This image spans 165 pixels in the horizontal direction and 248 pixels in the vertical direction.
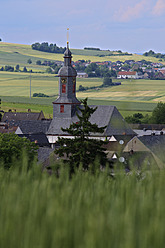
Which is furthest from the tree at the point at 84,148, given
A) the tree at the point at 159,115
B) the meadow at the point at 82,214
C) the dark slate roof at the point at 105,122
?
the tree at the point at 159,115

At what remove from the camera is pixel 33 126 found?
90.9 m

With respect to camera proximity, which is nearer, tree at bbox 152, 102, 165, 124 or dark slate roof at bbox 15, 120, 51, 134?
dark slate roof at bbox 15, 120, 51, 134

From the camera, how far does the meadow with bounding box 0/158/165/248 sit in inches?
268

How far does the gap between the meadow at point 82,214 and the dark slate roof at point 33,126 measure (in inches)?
3086

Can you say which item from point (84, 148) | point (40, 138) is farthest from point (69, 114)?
point (84, 148)

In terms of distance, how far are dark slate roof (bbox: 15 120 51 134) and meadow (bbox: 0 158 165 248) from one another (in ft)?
257

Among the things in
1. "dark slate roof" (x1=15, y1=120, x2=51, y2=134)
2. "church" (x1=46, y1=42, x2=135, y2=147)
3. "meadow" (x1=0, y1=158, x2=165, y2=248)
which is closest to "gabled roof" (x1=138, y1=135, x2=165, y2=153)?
"church" (x1=46, y1=42, x2=135, y2=147)

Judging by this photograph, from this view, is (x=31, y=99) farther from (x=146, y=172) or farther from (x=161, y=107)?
(x=146, y=172)

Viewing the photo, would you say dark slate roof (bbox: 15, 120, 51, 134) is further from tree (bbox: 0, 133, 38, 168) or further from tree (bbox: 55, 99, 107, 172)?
tree (bbox: 55, 99, 107, 172)

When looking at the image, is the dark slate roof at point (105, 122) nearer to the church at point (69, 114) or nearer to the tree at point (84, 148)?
the church at point (69, 114)

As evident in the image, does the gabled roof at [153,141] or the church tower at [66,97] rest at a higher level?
the church tower at [66,97]

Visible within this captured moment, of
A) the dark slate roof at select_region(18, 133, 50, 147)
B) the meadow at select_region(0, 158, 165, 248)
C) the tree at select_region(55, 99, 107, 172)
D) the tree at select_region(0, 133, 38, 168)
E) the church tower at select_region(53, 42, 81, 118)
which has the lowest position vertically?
the meadow at select_region(0, 158, 165, 248)

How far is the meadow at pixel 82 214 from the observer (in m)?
6.82

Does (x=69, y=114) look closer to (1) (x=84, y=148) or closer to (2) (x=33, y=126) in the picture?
(2) (x=33, y=126)
